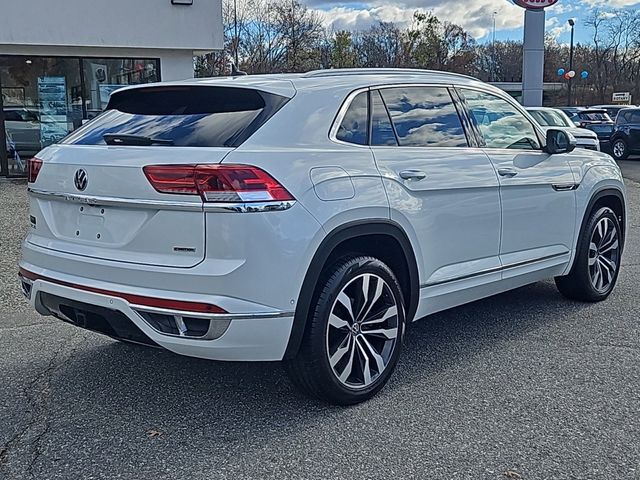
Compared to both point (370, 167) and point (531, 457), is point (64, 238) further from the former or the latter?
point (531, 457)

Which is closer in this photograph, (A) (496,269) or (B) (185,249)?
(B) (185,249)

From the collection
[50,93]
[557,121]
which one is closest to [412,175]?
[50,93]

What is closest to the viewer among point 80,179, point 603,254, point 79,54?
point 80,179

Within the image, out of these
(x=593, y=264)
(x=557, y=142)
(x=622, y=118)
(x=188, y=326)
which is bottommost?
(x=593, y=264)

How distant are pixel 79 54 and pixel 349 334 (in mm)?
12547

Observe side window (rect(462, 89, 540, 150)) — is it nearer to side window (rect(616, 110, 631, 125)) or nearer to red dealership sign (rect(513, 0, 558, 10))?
red dealership sign (rect(513, 0, 558, 10))

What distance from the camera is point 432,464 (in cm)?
319

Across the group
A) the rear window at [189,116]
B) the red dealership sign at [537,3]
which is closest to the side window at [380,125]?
the rear window at [189,116]

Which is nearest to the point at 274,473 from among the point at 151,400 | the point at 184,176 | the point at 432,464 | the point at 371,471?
the point at 371,471

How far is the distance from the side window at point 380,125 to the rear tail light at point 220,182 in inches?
35.7

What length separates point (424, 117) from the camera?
4.36m

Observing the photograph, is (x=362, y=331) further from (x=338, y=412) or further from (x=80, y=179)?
(x=80, y=179)

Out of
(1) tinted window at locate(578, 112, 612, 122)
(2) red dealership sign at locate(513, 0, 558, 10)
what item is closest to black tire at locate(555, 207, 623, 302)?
(2) red dealership sign at locate(513, 0, 558, 10)

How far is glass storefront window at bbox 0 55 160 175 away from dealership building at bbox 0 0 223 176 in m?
0.02
